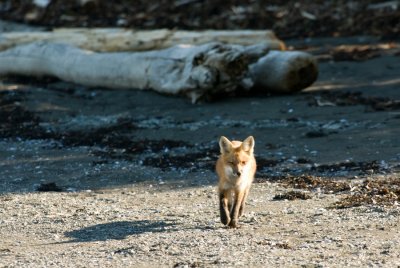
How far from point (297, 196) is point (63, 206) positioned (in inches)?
118

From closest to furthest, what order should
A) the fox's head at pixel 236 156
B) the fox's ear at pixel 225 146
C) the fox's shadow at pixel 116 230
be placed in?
the fox's shadow at pixel 116 230 → the fox's head at pixel 236 156 → the fox's ear at pixel 225 146

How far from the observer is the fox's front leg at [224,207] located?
10078 mm

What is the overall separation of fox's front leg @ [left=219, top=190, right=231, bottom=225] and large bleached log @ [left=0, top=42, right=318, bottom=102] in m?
8.26

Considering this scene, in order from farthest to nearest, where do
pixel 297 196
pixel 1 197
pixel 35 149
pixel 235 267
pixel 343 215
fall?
pixel 35 149 < pixel 1 197 < pixel 297 196 < pixel 343 215 < pixel 235 267

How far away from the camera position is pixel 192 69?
61.3ft

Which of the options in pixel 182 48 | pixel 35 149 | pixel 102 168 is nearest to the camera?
pixel 102 168

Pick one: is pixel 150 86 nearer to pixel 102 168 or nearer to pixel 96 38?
pixel 96 38

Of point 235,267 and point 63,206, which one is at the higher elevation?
point 235,267

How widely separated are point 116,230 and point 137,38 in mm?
12452

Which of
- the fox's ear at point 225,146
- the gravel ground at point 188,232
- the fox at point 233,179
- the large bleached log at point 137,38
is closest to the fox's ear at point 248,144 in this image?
the fox at point 233,179

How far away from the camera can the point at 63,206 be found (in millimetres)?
11672

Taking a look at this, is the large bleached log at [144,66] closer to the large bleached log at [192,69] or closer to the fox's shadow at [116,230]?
the large bleached log at [192,69]

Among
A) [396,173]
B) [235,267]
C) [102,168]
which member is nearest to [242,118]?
[102,168]

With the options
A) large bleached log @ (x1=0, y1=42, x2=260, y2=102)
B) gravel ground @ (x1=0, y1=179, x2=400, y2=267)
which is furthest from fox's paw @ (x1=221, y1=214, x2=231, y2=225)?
large bleached log @ (x1=0, y1=42, x2=260, y2=102)
